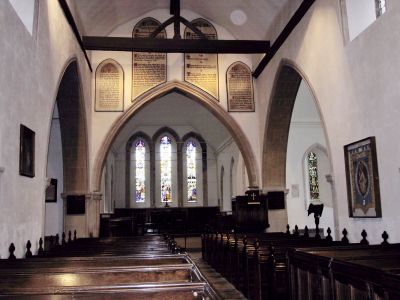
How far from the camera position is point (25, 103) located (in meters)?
6.17

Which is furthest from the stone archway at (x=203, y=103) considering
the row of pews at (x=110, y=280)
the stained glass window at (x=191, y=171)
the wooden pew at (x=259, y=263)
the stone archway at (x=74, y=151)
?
the stained glass window at (x=191, y=171)

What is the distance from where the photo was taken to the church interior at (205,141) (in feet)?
13.5

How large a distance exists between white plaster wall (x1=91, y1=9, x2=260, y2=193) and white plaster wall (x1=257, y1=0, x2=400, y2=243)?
3.73 metres

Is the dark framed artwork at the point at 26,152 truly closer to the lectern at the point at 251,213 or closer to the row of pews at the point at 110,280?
the row of pews at the point at 110,280

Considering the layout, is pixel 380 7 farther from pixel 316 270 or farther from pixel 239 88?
pixel 239 88

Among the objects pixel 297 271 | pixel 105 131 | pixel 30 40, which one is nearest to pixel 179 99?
pixel 105 131

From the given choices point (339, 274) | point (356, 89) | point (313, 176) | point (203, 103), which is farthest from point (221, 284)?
point (313, 176)

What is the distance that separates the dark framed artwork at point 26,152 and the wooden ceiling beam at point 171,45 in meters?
5.00

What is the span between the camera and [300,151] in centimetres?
1602

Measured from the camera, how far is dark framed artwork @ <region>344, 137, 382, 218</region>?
620cm

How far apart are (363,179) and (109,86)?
8.04 meters

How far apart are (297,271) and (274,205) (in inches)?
314

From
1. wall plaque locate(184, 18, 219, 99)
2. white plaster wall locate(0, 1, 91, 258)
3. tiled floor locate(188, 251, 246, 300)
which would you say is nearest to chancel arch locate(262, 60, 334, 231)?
wall plaque locate(184, 18, 219, 99)

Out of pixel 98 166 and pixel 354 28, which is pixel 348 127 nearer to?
pixel 354 28
